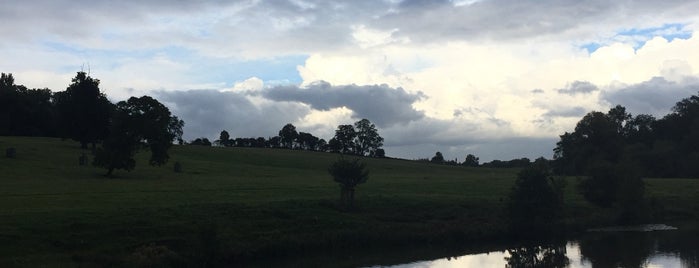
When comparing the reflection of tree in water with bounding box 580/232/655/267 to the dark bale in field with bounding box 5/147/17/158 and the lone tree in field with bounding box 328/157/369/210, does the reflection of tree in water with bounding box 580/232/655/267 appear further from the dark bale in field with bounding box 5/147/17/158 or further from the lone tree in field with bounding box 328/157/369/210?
the dark bale in field with bounding box 5/147/17/158

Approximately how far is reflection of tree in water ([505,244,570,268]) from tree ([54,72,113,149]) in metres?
57.3

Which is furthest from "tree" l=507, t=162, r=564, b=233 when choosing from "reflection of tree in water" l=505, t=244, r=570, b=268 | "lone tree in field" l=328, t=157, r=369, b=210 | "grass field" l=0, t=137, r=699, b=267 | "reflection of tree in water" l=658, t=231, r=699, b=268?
"lone tree in field" l=328, t=157, r=369, b=210

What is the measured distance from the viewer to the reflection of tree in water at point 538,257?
42.4m

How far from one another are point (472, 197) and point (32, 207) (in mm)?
39785

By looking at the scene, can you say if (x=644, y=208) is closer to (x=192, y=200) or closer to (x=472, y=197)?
(x=472, y=197)

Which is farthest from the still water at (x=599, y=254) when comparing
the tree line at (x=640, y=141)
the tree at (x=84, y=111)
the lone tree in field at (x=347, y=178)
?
the tree at (x=84, y=111)

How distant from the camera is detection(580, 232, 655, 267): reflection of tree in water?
4125 centimetres

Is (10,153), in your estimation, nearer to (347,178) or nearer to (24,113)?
(347,178)

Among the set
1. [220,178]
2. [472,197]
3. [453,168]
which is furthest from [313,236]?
[453,168]

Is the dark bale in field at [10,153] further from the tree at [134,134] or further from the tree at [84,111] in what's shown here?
the tree at [134,134]

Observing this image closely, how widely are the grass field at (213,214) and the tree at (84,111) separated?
4.49 metres

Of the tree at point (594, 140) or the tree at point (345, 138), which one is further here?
the tree at point (345, 138)

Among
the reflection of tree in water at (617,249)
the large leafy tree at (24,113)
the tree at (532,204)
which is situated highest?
the large leafy tree at (24,113)

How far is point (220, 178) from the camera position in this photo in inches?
2879
